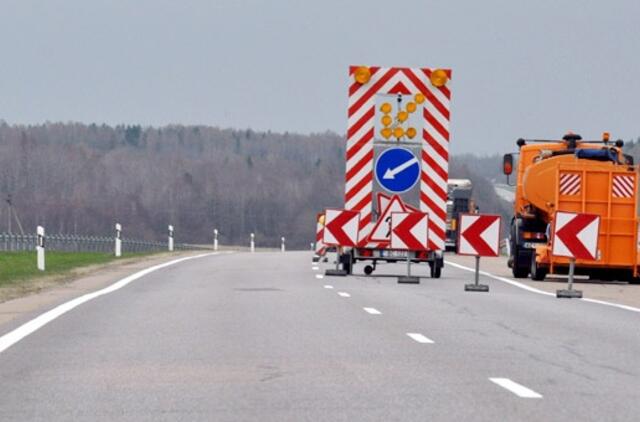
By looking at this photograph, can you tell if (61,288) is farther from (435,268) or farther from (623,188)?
(623,188)

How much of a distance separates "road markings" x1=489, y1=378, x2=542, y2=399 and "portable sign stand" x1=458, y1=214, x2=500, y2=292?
16.6 metres

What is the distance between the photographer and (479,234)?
28.6 metres

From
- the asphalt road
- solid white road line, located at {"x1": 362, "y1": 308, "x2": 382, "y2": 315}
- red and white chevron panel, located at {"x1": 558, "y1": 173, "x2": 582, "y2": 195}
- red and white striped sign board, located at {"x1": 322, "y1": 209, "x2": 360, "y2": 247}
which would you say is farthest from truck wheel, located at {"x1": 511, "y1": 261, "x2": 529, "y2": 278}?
solid white road line, located at {"x1": 362, "y1": 308, "x2": 382, "y2": 315}

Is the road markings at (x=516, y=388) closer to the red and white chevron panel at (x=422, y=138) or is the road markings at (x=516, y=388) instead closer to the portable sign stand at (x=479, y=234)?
the portable sign stand at (x=479, y=234)

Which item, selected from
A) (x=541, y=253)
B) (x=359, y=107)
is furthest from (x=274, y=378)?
(x=541, y=253)

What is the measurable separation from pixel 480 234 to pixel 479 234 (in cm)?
2

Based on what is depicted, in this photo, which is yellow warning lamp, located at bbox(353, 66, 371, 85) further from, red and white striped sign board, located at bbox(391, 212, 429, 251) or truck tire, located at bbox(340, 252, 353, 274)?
truck tire, located at bbox(340, 252, 353, 274)

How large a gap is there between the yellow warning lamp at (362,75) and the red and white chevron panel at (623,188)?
650cm

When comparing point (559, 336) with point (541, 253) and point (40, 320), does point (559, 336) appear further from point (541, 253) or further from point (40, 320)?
point (541, 253)

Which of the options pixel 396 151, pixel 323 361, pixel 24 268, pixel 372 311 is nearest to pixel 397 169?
pixel 396 151

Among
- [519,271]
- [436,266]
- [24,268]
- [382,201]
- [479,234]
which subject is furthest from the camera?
[24,268]

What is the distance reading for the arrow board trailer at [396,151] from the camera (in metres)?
30.3

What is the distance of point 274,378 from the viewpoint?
1165 cm

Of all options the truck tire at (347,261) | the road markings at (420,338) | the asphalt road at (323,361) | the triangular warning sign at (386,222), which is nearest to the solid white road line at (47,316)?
the asphalt road at (323,361)
